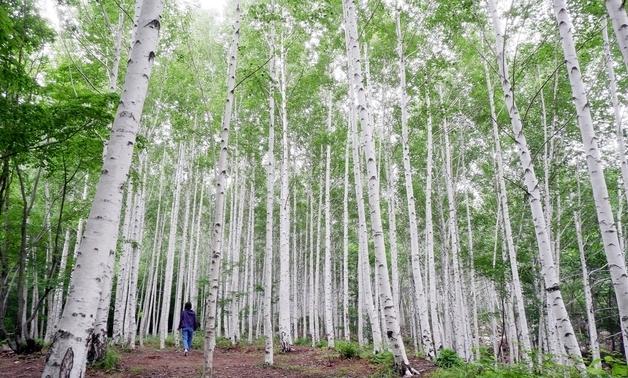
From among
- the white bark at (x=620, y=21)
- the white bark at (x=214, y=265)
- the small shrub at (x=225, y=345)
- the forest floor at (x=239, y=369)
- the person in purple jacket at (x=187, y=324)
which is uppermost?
the white bark at (x=620, y=21)

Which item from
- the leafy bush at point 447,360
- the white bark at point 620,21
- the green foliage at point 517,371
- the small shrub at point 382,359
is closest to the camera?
the white bark at point 620,21

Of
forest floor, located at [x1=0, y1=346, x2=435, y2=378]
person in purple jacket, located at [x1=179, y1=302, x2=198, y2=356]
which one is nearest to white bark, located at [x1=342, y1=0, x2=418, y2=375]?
forest floor, located at [x1=0, y1=346, x2=435, y2=378]

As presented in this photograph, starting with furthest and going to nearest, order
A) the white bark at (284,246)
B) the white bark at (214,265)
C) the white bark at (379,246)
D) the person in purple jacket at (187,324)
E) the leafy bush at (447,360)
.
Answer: the person in purple jacket at (187,324), the white bark at (284,246), the leafy bush at (447,360), the white bark at (379,246), the white bark at (214,265)

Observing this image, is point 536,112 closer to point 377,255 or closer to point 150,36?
point 377,255

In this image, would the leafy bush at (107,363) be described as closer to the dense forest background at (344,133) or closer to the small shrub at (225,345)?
the dense forest background at (344,133)

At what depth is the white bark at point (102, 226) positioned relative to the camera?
263cm

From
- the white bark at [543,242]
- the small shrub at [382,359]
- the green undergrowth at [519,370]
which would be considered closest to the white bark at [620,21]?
the white bark at [543,242]

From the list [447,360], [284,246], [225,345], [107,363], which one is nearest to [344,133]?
[284,246]

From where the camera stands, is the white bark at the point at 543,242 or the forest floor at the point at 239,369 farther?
the forest floor at the point at 239,369

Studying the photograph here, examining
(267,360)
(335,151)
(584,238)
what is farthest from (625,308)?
(584,238)

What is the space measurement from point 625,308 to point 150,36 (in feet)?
18.5

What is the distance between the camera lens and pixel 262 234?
28.8m

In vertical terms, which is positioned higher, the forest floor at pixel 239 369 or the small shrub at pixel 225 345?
the forest floor at pixel 239 369

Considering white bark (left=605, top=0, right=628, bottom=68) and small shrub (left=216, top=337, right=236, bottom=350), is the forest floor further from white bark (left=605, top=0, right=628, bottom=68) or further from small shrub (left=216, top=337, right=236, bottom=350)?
white bark (left=605, top=0, right=628, bottom=68)
